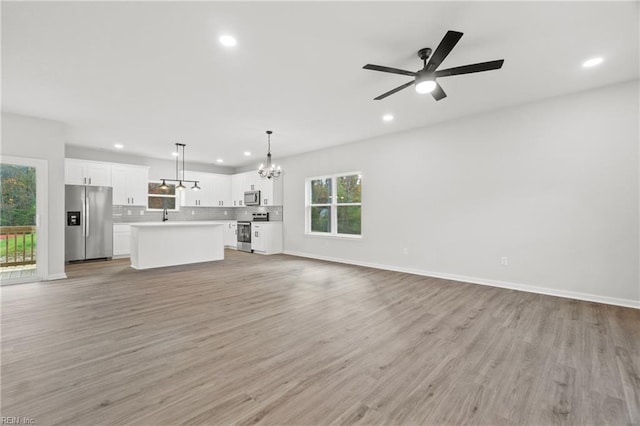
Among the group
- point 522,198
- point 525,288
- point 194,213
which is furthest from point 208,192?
point 525,288

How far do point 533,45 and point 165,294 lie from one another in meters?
5.39

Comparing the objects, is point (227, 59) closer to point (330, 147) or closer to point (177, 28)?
point (177, 28)

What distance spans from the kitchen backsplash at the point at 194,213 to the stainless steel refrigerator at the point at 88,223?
82 centimetres

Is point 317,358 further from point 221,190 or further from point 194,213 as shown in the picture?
point 221,190

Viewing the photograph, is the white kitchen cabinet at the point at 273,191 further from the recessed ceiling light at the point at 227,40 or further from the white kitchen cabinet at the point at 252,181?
the recessed ceiling light at the point at 227,40

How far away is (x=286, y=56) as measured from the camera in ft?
9.87

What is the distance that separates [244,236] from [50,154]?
4.90 m

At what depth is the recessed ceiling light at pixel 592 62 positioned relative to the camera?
310 centimetres

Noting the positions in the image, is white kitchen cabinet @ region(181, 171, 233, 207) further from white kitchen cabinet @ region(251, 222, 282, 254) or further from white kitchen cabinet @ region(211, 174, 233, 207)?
white kitchen cabinet @ region(251, 222, 282, 254)

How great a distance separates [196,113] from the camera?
4.70 m

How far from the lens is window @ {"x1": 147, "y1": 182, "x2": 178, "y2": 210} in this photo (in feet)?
27.8

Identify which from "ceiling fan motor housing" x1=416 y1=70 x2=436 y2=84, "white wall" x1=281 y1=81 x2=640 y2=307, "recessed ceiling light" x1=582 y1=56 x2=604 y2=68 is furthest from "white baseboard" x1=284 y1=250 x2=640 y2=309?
"ceiling fan motor housing" x1=416 y1=70 x2=436 y2=84

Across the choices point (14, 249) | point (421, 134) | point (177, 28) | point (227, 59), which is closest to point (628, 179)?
point (421, 134)

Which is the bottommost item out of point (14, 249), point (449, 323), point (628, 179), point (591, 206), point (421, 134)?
point (449, 323)
